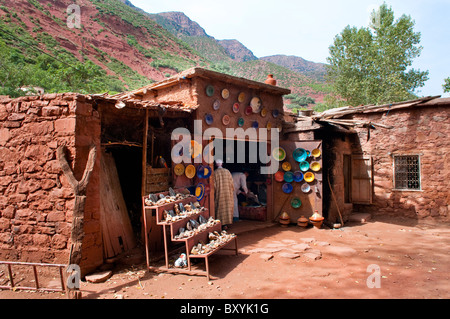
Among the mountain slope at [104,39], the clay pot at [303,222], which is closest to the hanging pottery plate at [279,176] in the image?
the clay pot at [303,222]

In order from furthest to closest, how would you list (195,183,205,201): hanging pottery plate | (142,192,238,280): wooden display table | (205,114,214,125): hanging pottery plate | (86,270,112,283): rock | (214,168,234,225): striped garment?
(214,168,234,225): striped garment, (205,114,214,125): hanging pottery plate, (195,183,205,201): hanging pottery plate, (142,192,238,280): wooden display table, (86,270,112,283): rock

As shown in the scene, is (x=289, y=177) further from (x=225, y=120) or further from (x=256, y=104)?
(x=225, y=120)

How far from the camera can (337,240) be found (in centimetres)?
705

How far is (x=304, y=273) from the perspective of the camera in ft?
16.0

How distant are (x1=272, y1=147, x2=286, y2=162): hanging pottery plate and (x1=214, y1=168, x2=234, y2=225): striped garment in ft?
6.43

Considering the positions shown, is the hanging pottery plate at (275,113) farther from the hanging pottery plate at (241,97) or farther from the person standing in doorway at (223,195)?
the person standing in doorway at (223,195)

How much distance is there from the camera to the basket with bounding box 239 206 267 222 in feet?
29.0

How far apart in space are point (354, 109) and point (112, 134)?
8.23 meters

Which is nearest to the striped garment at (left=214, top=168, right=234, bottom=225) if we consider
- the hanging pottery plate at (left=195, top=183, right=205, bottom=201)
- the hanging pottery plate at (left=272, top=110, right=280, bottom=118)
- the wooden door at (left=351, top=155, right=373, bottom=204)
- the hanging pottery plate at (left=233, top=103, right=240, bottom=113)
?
the hanging pottery plate at (left=195, top=183, right=205, bottom=201)

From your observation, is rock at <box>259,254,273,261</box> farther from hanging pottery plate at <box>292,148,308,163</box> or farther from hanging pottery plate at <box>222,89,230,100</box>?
hanging pottery plate at <box>222,89,230,100</box>

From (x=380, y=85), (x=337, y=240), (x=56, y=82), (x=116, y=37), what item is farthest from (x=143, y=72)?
(x=337, y=240)

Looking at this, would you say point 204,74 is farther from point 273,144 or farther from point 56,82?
point 56,82

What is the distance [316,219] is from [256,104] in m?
3.78

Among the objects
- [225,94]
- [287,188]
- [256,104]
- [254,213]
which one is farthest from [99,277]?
[256,104]
